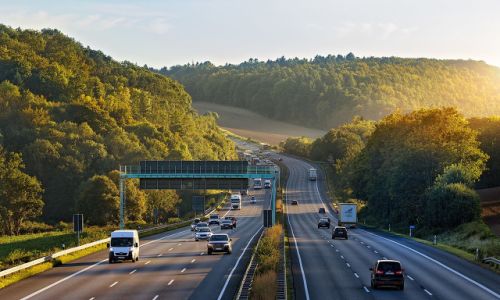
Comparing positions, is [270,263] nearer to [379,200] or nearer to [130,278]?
[130,278]

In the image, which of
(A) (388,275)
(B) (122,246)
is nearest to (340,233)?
→ (B) (122,246)

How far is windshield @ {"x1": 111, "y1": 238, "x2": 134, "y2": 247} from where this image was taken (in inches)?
2057

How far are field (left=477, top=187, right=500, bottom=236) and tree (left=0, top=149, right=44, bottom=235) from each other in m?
61.9

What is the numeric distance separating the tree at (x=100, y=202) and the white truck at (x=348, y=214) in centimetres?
3224

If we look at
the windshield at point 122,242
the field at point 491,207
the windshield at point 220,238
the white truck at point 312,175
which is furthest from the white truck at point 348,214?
the white truck at point 312,175

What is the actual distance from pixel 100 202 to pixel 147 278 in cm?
7149

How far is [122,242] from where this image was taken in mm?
52469

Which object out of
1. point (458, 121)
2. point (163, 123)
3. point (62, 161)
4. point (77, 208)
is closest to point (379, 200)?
point (458, 121)

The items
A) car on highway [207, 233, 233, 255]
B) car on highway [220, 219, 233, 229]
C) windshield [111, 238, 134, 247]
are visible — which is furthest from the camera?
car on highway [220, 219, 233, 229]

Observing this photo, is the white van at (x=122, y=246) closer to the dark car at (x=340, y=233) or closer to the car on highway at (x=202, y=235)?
the car on highway at (x=202, y=235)

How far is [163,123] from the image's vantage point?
198000 millimetres

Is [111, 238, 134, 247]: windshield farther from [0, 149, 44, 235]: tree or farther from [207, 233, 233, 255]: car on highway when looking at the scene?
[0, 149, 44, 235]: tree

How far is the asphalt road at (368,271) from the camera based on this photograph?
Result: 1459 inches

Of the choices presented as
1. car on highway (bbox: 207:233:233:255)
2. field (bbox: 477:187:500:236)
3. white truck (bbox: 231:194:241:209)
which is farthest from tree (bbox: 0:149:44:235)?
field (bbox: 477:187:500:236)
